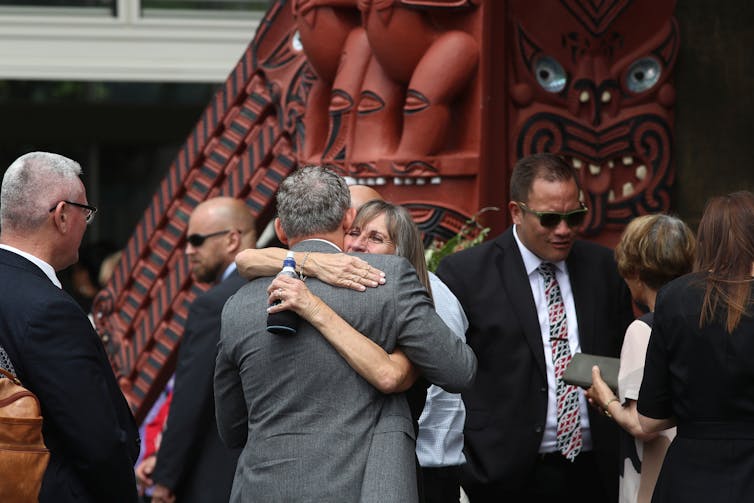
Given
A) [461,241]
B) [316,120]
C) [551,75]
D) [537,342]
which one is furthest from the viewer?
[316,120]

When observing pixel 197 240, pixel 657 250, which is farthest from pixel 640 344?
pixel 197 240

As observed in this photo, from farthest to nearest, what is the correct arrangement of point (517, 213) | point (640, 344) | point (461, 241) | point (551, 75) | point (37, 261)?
point (551, 75)
point (461, 241)
point (517, 213)
point (640, 344)
point (37, 261)

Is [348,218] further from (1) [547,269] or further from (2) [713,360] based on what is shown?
(1) [547,269]

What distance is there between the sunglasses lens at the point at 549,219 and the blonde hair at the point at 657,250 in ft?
1.19

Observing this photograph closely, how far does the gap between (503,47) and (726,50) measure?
110 cm

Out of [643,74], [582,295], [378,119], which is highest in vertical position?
[643,74]

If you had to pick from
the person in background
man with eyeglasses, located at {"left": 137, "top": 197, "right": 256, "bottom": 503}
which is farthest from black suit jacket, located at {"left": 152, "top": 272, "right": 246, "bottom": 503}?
the person in background

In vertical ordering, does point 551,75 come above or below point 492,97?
above

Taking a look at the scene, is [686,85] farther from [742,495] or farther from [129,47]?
[129,47]

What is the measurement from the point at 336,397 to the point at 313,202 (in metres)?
0.54

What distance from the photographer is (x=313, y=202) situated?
11.4 feet

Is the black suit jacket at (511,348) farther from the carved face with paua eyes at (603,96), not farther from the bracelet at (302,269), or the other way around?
the bracelet at (302,269)

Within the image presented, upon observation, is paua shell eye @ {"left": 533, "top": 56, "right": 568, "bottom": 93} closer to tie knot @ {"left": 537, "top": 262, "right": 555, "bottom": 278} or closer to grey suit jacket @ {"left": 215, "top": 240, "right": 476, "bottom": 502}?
tie knot @ {"left": 537, "top": 262, "right": 555, "bottom": 278}

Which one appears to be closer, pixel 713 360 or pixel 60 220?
pixel 713 360
